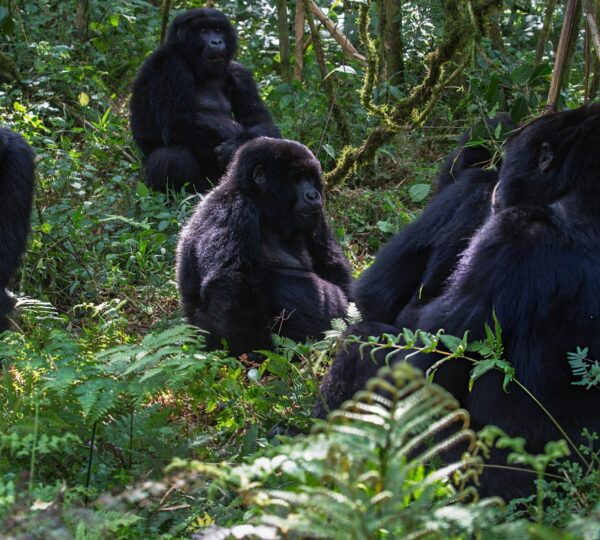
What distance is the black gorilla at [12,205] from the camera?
5.05m

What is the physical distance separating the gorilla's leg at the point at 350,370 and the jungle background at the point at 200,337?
0.14 meters

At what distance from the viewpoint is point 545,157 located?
3543mm

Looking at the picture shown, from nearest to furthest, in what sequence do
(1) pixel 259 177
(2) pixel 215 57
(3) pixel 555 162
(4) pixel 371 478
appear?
1. (4) pixel 371 478
2. (3) pixel 555 162
3. (1) pixel 259 177
4. (2) pixel 215 57

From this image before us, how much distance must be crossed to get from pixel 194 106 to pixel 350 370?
5243 mm

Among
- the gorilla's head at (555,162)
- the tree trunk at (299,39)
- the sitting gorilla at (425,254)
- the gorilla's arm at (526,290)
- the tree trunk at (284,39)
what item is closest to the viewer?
the gorilla's arm at (526,290)

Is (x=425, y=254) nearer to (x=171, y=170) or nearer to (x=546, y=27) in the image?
(x=171, y=170)

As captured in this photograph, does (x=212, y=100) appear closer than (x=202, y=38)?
No

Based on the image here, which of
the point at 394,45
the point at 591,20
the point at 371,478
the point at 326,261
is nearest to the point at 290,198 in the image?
the point at 326,261

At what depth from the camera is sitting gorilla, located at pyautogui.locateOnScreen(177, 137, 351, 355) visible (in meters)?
5.38

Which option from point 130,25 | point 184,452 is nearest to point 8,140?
point 184,452

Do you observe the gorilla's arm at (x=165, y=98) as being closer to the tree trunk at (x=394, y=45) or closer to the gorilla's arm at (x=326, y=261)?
the tree trunk at (x=394, y=45)

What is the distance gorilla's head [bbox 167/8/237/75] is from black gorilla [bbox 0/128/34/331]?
3.76m

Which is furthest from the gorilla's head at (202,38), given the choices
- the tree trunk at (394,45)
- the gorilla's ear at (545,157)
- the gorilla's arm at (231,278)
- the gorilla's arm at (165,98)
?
the gorilla's ear at (545,157)

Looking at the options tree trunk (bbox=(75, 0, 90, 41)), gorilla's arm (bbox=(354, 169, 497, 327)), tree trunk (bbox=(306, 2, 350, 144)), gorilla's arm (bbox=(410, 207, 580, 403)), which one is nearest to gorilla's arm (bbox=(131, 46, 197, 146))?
tree trunk (bbox=(306, 2, 350, 144))
